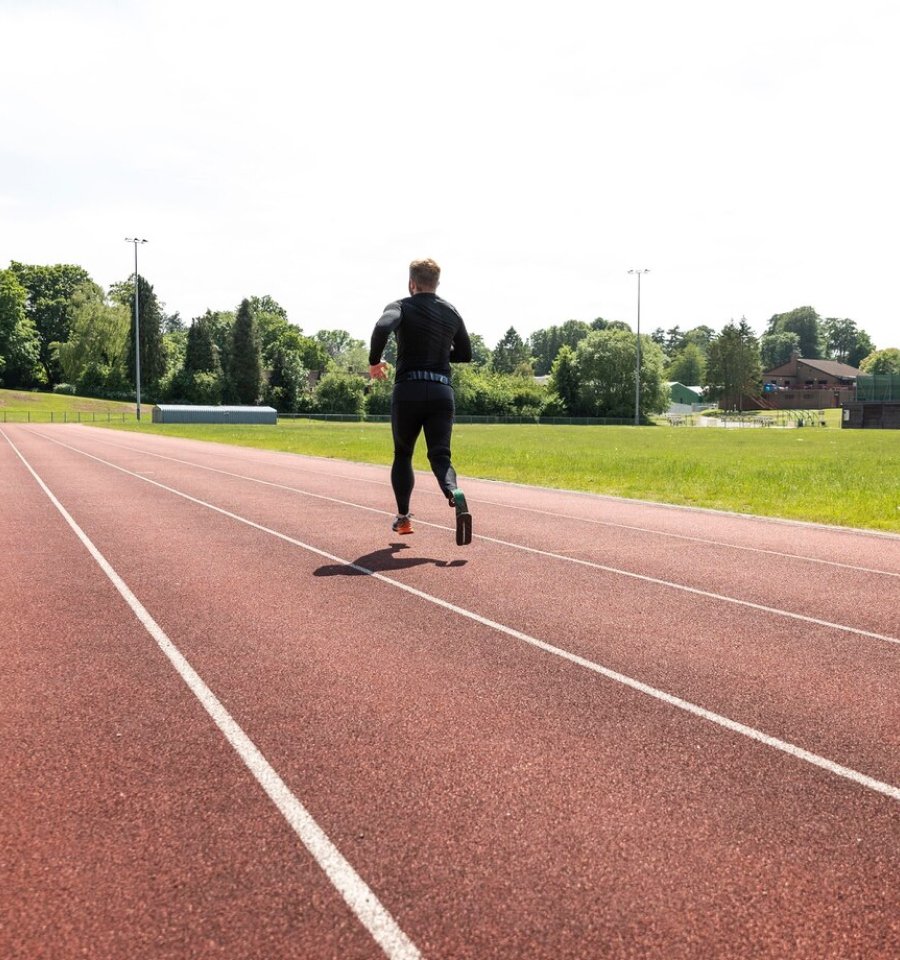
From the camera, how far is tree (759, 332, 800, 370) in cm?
18900

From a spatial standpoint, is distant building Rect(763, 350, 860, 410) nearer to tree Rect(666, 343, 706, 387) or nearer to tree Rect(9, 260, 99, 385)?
tree Rect(666, 343, 706, 387)

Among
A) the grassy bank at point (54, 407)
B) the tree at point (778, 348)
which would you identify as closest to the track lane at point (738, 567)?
the grassy bank at point (54, 407)

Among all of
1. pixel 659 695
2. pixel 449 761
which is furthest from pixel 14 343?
pixel 449 761

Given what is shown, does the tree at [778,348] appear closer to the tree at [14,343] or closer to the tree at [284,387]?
the tree at [284,387]

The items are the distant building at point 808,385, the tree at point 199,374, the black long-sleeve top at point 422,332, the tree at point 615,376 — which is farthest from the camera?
the distant building at point 808,385

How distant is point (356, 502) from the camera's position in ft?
40.3

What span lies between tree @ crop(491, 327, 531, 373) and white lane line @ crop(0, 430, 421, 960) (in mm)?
166810

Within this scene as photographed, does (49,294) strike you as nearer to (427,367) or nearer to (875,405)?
(875,405)

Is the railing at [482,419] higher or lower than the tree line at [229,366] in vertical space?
lower

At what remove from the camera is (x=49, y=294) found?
112938mm

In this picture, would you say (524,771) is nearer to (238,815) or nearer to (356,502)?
(238,815)

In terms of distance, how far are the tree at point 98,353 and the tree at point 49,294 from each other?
45.1ft

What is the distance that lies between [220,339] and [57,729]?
398 feet

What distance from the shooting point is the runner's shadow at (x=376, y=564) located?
6.99 metres
